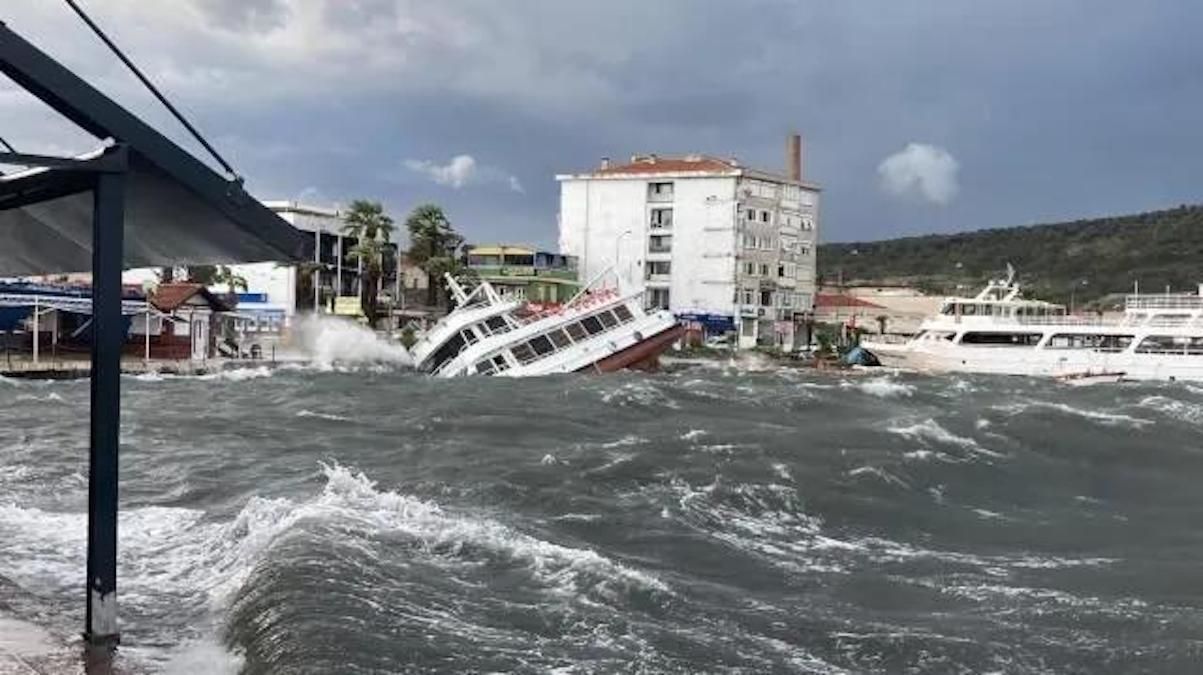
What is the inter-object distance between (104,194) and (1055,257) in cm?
15402

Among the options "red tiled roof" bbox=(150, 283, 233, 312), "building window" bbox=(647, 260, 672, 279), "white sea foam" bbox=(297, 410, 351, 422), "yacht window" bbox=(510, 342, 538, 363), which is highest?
"building window" bbox=(647, 260, 672, 279)

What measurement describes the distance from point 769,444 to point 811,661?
515 inches

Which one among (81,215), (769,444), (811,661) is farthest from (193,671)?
(769,444)

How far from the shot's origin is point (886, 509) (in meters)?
17.0

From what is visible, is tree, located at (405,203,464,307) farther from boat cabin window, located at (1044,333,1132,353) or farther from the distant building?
boat cabin window, located at (1044,333,1132,353)

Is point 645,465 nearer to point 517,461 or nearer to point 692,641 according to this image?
point 517,461

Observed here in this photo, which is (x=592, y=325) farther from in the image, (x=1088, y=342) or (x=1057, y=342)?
(x=1088, y=342)

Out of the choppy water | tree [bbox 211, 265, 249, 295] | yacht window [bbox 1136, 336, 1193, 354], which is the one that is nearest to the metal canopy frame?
the choppy water

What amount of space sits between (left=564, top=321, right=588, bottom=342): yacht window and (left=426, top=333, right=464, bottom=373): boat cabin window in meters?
4.34

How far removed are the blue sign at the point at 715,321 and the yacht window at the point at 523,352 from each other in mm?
34842

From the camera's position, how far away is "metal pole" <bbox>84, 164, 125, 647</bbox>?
684 cm

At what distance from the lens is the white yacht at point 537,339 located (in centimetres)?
4866

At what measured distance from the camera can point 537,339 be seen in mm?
49625

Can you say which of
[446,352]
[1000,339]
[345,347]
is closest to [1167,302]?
[1000,339]
